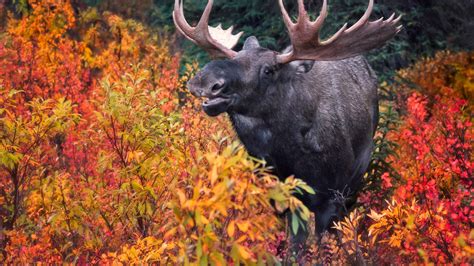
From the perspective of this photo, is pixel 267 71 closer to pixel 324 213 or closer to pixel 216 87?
pixel 216 87

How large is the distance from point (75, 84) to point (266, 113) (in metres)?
4.92

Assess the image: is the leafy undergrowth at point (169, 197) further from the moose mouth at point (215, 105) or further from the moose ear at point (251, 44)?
the moose ear at point (251, 44)

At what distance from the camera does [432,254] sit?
17.5 feet

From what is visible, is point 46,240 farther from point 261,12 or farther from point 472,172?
point 261,12

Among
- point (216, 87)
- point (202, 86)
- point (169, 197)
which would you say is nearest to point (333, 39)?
point (216, 87)

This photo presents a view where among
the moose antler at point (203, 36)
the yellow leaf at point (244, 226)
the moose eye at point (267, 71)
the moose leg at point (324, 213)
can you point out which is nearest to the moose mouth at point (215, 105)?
the moose eye at point (267, 71)

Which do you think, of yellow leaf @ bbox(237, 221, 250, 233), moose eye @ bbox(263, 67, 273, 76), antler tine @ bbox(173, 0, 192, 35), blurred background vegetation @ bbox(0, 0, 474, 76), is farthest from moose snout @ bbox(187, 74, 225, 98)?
blurred background vegetation @ bbox(0, 0, 474, 76)

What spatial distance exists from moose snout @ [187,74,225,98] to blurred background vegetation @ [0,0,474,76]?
7.39 meters

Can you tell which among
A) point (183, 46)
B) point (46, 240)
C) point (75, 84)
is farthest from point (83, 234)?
point (183, 46)

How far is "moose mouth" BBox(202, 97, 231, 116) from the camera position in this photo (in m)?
5.66

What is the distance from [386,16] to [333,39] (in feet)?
23.9

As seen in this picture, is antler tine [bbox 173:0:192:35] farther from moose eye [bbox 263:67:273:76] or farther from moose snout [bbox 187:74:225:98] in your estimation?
moose snout [bbox 187:74:225:98]

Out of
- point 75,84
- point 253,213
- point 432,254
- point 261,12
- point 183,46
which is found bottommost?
point 183,46

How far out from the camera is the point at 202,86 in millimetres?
5594
